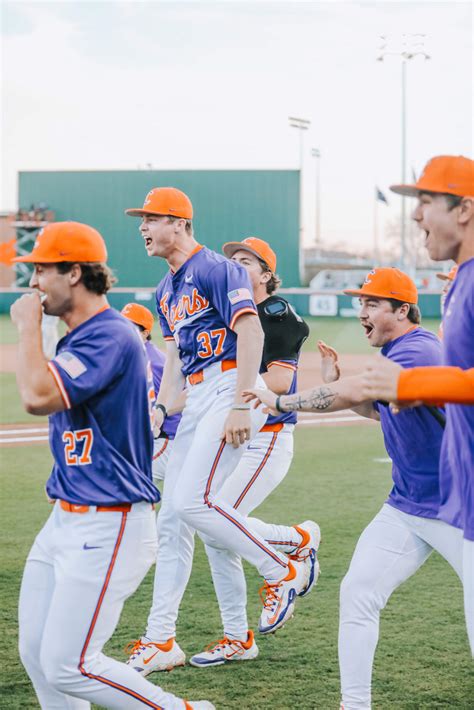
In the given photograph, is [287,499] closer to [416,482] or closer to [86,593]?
[416,482]

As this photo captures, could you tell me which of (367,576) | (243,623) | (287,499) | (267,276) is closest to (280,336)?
(267,276)

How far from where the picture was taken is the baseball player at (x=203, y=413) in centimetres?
483

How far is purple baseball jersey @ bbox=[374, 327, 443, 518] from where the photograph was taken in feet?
13.4

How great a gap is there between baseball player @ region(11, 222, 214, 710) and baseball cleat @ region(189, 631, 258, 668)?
1507 millimetres

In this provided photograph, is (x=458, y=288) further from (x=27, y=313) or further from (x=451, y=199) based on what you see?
(x=27, y=313)

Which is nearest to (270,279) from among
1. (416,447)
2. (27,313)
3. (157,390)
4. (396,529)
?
(157,390)

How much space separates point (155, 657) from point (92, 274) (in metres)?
2.37

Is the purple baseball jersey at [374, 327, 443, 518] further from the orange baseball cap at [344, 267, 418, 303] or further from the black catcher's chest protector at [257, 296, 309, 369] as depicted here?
the black catcher's chest protector at [257, 296, 309, 369]

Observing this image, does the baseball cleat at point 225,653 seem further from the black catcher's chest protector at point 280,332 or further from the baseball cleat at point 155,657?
the black catcher's chest protector at point 280,332

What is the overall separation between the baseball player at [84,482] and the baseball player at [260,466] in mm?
1607

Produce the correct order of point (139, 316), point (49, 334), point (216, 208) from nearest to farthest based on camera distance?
point (139, 316) → point (49, 334) → point (216, 208)

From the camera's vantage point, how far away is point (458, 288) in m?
3.25

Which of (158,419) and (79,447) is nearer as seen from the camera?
(79,447)

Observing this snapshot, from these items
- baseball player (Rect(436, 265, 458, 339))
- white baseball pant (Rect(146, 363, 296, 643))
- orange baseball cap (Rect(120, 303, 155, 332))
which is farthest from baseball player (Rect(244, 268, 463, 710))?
orange baseball cap (Rect(120, 303, 155, 332))
